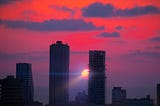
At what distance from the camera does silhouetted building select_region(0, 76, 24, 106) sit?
573 ft

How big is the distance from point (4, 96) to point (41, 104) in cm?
2057

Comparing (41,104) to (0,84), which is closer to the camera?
(0,84)

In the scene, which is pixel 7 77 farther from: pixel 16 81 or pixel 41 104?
pixel 41 104

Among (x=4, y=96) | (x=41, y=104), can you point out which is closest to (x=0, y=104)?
(x=4, y=96)

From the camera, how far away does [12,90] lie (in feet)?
580

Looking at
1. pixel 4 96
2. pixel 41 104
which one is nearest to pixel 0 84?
pixel 4 96

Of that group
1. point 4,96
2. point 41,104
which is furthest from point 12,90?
point 41,104

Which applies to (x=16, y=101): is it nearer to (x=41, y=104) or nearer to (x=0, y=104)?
(x=0, y=104)

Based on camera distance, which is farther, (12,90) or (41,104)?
(41,104)

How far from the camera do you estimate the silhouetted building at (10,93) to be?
174750 mm

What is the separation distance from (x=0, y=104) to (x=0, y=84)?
699 cm

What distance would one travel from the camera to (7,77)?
606 ft

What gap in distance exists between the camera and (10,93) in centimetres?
17750

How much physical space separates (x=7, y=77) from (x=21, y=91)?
7158 millimetres
